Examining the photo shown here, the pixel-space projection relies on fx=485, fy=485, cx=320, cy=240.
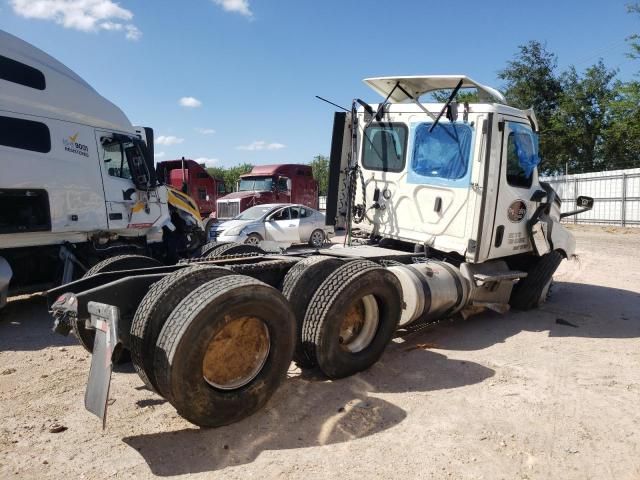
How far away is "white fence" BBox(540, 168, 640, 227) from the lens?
20688mm

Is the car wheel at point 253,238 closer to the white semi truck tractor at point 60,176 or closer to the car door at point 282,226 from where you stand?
the car door at point 282,226

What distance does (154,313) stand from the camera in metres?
3.09

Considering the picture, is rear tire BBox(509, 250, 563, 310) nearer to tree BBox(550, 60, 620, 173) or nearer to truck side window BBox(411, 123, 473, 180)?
truck side window BBox(411, 123, 473, 180)

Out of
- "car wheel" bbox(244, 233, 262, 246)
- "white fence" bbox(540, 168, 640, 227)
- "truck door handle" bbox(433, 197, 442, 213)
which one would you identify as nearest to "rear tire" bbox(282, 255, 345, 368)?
"truck door handle" bbox(433, 197, 442, 213)

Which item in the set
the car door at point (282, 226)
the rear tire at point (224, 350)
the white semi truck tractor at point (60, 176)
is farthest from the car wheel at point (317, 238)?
the rear tire at point (224, 350)

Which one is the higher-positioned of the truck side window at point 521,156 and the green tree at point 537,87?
the green tree at point 537,87

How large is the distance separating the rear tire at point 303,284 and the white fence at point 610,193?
2043 centimetres

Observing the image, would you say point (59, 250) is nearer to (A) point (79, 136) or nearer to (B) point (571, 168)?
(A) point (79, 136)

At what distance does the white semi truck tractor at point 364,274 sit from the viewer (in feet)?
10.0

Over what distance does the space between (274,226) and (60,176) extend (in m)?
7.37

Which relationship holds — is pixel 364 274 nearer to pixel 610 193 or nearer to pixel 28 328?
pixel 28 328

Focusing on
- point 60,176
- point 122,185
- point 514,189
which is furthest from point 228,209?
point 514,189

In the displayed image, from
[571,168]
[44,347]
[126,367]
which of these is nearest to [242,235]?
[44,347]

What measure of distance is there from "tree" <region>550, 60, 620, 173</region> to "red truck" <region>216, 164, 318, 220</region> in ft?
61.5
